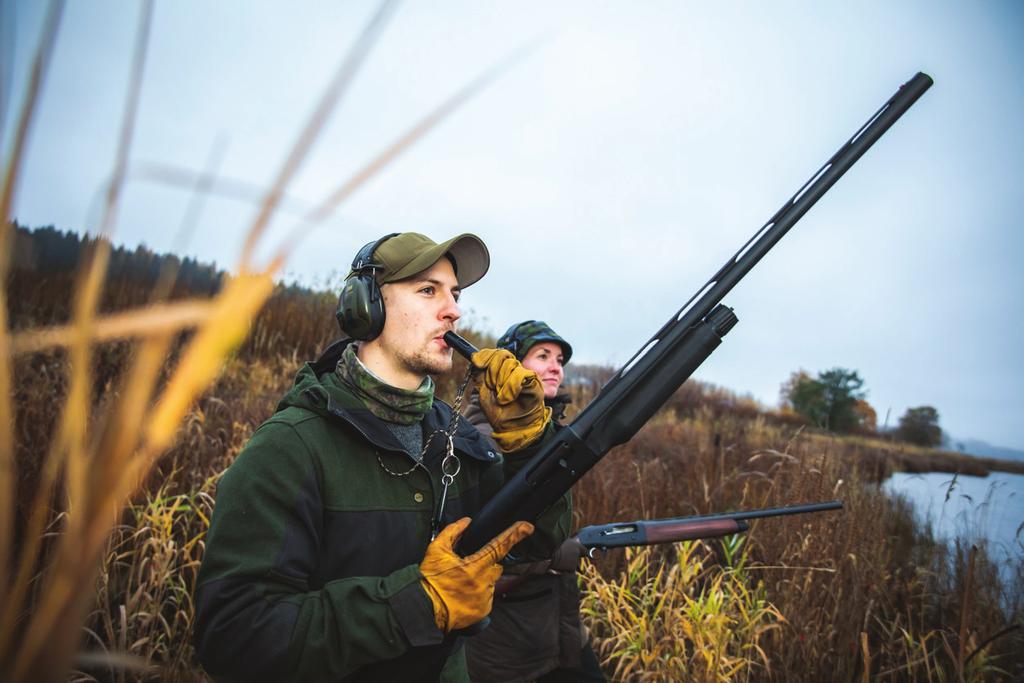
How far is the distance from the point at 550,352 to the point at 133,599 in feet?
10.5

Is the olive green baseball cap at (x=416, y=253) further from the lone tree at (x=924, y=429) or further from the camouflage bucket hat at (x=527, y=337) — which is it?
the lone tree at (x=924, y=429)

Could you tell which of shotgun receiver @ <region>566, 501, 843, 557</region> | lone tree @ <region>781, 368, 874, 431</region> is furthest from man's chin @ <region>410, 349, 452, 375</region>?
lone tree @ <region>781, 368, 874, 431</region>

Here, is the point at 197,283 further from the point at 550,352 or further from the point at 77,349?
the point at 77,349

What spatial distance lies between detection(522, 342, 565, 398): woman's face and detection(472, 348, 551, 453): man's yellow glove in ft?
4.68

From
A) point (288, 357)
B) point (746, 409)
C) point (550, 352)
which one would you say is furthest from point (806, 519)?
point (746, 409)

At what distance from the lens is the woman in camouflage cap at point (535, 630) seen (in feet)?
9.55

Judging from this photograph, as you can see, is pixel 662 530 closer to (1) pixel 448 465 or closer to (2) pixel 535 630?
(2) pixel 535 630

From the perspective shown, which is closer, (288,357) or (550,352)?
(550,352)

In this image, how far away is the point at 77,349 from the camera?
1.11 ft

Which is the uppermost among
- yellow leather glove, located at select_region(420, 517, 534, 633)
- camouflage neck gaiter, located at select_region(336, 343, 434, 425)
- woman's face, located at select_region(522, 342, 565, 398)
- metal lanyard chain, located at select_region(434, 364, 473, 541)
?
woman's face, located at select_region(522, 342, 565, 398)

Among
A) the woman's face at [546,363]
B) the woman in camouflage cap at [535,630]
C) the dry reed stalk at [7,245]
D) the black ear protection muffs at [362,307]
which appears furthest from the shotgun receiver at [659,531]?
the dry reed stalk at [7,245]

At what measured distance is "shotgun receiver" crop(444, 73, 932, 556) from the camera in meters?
2.08

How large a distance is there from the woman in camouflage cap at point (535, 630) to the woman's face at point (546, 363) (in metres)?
0.79

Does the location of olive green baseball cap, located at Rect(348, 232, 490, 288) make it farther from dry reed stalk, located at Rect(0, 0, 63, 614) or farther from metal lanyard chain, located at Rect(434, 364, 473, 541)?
dry reed stalk, located at Rect(0, 0, 63, 614)
